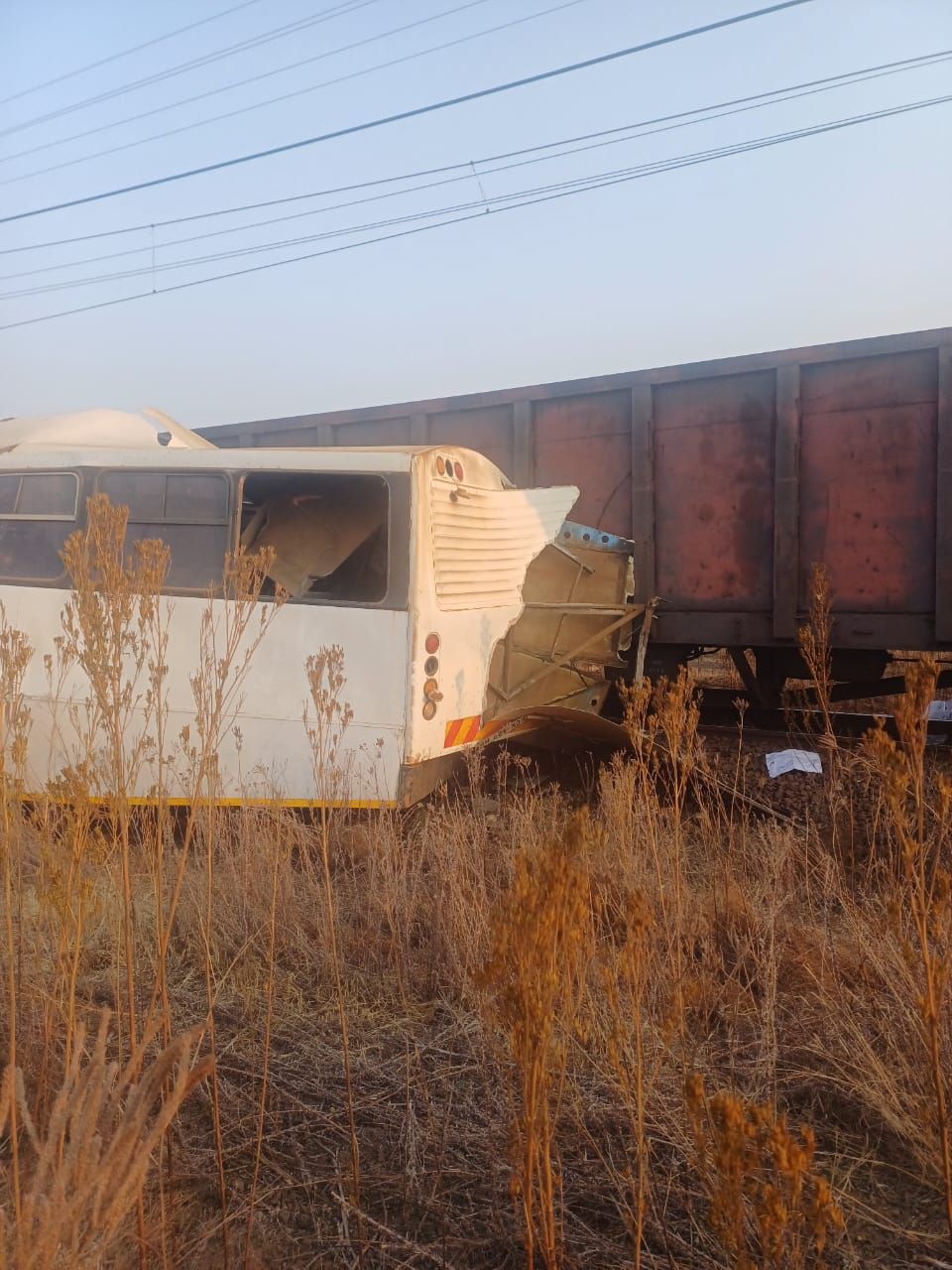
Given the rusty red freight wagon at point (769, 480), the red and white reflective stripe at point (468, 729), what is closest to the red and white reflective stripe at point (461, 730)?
the red and white reflective stripe at point (468, 729)

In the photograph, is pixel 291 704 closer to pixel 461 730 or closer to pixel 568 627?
pixel 461 730

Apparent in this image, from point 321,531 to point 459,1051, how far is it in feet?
11.1

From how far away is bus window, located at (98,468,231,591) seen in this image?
4617 mm

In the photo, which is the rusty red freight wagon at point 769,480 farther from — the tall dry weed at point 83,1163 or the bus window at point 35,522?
the tall dry weed at point 83,1163

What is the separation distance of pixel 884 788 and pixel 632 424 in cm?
563

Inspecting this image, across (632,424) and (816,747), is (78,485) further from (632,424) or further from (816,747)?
(816,747)

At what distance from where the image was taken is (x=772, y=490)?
6.41m

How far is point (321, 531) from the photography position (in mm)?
5262

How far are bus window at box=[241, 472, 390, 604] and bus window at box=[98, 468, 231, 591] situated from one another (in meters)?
0.18

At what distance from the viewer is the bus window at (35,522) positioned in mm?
4871

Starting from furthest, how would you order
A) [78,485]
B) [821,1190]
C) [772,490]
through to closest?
[772,490] → [78,485] → [821,1190]

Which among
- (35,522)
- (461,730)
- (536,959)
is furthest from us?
(35,522)

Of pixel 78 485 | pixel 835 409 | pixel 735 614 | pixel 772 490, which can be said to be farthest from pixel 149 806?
pixel 835 409

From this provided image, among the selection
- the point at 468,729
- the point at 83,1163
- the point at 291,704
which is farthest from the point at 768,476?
the point at 83,1163
